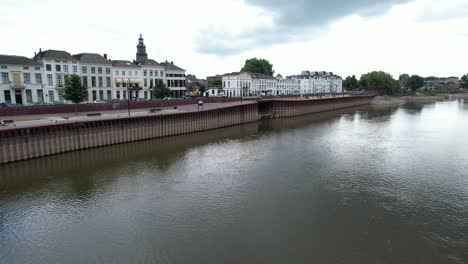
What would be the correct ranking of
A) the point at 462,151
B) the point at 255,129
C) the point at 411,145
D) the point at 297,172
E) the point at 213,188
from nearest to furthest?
the point at 213,188 → the point at 297,172 → the point at 462,151 → the point at 411,145 → the point at 255,129

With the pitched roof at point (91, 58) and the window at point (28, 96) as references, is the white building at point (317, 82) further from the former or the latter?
the window at point (28, 96)

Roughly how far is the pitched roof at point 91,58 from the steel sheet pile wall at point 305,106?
39.2 metres

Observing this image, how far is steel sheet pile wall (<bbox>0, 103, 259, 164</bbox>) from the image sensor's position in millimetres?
26594

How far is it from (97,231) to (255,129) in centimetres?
3660

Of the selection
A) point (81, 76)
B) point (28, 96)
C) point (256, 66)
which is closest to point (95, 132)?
point (28, 96)

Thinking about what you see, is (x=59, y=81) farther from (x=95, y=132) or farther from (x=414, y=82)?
(x=414, y=82)

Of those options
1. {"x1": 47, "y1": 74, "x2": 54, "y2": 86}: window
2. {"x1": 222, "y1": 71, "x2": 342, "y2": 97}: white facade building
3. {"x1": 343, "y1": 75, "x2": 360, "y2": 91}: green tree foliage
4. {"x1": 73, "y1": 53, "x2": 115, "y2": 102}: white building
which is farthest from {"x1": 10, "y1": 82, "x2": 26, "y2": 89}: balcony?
{"x1": 343, "y1": 75, "x2": 360, "y2": 91}: green tree foliage

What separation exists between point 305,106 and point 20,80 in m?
61.0

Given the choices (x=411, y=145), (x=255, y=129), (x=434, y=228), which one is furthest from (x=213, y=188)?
(x=255, y=129)

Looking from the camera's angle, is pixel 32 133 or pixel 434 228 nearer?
pixel 434 228

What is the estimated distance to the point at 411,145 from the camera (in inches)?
1325

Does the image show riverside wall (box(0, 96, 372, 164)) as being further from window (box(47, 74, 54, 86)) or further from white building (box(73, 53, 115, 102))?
white building (box(73, 53, 115, 102))

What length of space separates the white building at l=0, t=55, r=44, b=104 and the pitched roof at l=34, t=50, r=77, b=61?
2767mm

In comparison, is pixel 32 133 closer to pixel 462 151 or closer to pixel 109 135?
pixel 109 135
